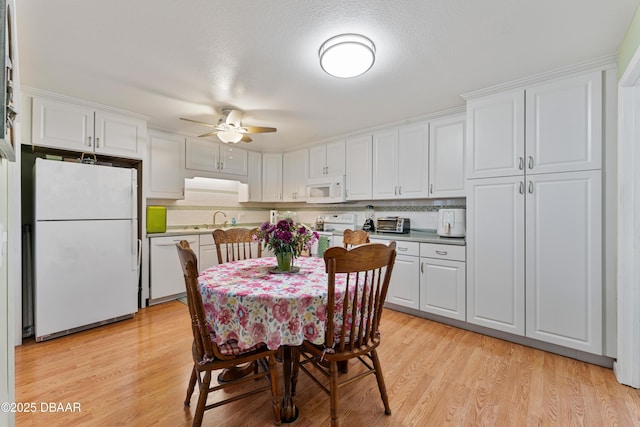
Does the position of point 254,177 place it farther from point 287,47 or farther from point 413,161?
point 287,47

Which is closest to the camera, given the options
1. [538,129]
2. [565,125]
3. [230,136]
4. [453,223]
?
[565,125]

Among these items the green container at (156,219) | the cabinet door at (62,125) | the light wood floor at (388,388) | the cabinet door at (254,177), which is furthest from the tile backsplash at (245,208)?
the light wood floor at (388,388)

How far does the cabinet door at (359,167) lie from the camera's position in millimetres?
3682

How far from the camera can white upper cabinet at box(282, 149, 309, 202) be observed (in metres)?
4.47

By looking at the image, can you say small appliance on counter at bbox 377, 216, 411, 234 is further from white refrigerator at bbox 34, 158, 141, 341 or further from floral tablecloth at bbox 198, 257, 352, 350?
white refrigerator at bbox 34, 158, 141, 341

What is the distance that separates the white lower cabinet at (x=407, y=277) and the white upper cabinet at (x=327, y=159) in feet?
4.69

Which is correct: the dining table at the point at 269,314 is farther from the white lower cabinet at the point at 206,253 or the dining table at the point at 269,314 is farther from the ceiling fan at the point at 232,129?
the white lower cabinet at the point at 206,253

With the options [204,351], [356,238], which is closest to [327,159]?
[356,238]

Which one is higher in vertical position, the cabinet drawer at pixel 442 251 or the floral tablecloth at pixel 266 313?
the cabinet drawer at pixel 442 251

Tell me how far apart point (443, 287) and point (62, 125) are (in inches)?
157

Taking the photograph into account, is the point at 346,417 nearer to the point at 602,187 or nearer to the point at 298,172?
the point at 602,187

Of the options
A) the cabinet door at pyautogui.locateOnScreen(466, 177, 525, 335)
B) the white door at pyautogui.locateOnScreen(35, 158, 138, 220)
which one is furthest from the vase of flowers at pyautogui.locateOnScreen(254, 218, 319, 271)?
the white door at pyautogui.locateOnScreen(35, 158, 138, 220)

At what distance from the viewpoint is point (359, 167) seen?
3.78 metres

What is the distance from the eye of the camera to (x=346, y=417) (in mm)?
1570
